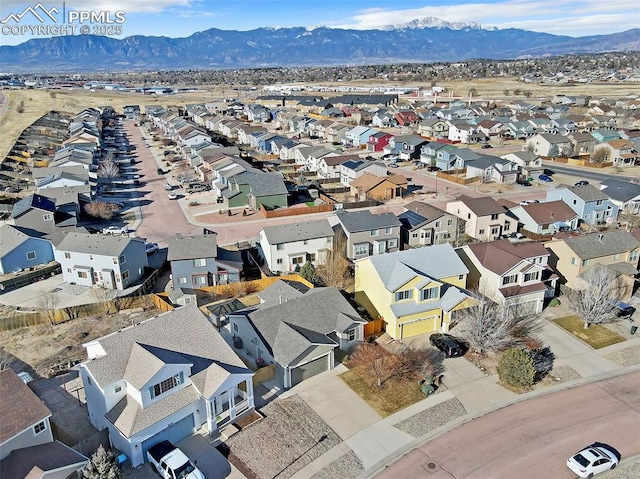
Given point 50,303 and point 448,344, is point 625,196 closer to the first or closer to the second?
point 448,344

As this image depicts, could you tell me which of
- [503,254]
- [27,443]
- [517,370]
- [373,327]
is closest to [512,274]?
[503,254]

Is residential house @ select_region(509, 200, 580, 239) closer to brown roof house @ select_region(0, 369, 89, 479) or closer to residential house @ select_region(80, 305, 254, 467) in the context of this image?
residential house @ select_region(80, 305, 254, 467)

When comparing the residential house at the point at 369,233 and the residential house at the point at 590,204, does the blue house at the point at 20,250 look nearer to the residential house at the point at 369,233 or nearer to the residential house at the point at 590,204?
the residential house at the point at 369,233

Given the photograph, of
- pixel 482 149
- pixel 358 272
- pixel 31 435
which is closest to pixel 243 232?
pixel 358 272

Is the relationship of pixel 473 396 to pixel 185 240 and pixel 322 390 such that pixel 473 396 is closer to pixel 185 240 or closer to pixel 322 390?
pixel 322 390

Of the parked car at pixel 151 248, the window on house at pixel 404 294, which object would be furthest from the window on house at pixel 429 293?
the parked car at pixel 151 248

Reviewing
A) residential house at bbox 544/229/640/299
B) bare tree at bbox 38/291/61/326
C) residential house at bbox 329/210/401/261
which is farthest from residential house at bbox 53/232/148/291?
residential house at bbox 544/229/640/299
